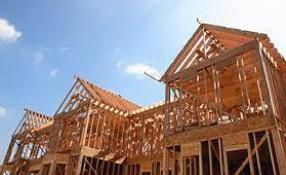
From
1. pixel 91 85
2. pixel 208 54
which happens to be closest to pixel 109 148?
pixel 91 85

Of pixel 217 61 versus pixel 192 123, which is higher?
pixel 217 61

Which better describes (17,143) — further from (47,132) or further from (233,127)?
(233,127)

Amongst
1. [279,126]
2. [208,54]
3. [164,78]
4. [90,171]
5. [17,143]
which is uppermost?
[208,54]

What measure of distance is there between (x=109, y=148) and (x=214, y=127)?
1006 centimetres

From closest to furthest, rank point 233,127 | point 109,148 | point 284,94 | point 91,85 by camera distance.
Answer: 1. point 233,127
2. point 284,94
3. point 109,148
4. point 91,85

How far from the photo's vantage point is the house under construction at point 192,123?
10477 mm

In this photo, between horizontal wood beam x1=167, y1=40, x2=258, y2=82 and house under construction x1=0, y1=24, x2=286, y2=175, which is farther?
horizontal wood beam x1=167, y1=40, x2=258, y2=82

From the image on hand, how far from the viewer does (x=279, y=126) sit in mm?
9773

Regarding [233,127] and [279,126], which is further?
[233,127]

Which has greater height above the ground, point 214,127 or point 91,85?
point 91,85

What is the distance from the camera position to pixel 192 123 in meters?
13.0

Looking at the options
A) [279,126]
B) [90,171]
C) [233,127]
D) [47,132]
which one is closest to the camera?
[279,126]

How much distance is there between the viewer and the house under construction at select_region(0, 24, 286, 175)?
1048cm

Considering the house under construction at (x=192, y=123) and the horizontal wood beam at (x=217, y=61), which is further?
the horizontal wood beam at (x=217, y=61)
